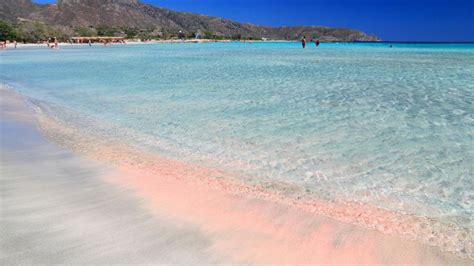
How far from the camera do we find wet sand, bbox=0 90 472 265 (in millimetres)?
3340

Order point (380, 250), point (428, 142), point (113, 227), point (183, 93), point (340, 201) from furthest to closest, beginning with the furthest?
point (183, 93) < point (428, 142) < point (340, 201) < point (113, 227) < point (380, 250)

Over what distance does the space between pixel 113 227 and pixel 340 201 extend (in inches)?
96.0

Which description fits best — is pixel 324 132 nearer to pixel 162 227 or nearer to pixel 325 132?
pixel 325 132

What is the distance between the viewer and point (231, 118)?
9484 mm

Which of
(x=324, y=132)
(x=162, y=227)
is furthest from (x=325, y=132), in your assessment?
(x=162, y=227)

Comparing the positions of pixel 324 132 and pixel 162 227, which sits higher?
pixel 324 132

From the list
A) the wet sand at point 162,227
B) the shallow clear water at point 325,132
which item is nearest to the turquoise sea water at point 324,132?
the shallow clear water at point 325,132

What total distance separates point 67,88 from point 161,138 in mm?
9678

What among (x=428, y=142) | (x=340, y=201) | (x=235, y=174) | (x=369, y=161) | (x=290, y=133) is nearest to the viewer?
(x=340, y=201)

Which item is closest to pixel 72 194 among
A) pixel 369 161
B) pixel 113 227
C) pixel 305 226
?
pixel 113 227

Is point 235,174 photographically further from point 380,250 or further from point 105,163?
point 380,250

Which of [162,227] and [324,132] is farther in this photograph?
[324,132]

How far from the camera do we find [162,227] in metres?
3.86

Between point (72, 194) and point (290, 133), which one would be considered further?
point (290, 133)
